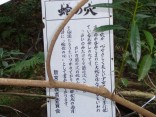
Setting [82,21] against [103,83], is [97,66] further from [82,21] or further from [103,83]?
[82,21]

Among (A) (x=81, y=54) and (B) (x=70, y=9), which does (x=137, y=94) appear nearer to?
(A) (x=81, y=54)

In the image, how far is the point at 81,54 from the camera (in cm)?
134

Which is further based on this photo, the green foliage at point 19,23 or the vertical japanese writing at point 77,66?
the green foliage at point 19,23

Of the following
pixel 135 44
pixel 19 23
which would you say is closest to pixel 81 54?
pixel 135 44

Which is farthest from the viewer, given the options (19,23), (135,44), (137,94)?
(19,23)

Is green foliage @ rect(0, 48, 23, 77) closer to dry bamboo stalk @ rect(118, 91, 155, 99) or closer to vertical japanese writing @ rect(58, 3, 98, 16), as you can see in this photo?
vertical japanese writing @ rect(58, 3, 98, 16)

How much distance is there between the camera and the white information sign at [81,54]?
4.34 ft

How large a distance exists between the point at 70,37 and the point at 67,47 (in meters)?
0.04

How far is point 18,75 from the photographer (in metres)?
1.91

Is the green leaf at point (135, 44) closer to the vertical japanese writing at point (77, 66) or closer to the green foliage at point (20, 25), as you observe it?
the vertical japanese writing at point (77, 66)

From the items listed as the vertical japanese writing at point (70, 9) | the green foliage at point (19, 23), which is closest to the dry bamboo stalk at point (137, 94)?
the vertical japanese writing at point (70, 9)

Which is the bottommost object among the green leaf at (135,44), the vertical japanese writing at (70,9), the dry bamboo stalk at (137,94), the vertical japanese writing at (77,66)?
the dry bamboo stalk at (137,94)

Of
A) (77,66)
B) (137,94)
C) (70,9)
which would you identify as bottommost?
(137,94)

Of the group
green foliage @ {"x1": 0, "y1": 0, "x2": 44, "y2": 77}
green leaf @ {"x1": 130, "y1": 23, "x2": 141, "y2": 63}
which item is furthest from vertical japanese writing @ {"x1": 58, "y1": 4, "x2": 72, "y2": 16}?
green foliage @ {"x1": 0, "y1": 0, "x2": 44, "y2": 77}
